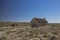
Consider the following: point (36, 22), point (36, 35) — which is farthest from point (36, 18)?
point (36, 35)

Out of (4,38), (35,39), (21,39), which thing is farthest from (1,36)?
(35,39)

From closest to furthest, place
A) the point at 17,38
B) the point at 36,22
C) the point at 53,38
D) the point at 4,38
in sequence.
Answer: the point at 4,38 < the point at 53,38 < the point at 17,38 < the point at 36,22

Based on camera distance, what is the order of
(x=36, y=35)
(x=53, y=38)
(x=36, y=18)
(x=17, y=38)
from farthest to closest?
(x=36, y=18)
(x=36, y=35)
(x=17, y=38)
(x=53, y=38)

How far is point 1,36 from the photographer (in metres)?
13.9

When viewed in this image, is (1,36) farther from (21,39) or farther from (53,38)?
(53,38)

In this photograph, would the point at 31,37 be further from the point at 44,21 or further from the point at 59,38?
the point at 44,21

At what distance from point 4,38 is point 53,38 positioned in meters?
5.37

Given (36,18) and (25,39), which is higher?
(36,18)

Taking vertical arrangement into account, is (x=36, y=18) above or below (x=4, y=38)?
above

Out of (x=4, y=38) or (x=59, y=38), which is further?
(x=59, y=38)

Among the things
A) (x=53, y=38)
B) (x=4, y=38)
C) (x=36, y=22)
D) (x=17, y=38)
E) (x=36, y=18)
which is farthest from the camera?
(x=36, y=18)

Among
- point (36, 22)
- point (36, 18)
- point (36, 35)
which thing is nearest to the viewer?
point (36, 35)

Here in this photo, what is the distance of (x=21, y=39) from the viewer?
16.5m

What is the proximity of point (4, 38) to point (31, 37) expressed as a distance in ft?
15.6
